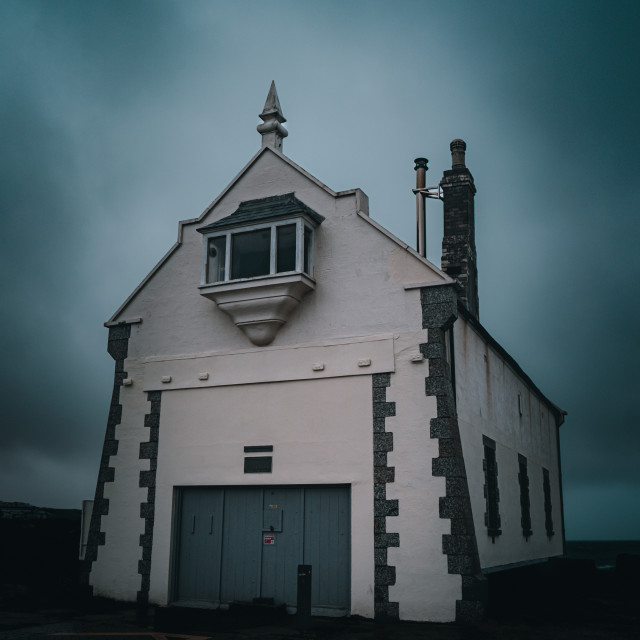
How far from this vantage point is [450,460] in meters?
12.8

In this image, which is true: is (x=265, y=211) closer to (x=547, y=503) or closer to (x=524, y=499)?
(x=524, y=499)

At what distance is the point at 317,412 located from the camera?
553 inches

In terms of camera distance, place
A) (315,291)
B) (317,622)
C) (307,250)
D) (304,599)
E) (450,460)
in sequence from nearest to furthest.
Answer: (304,599) → (317,622) → (450,460) → (315,291) → (307,250)

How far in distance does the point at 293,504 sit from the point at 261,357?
3.06 meters

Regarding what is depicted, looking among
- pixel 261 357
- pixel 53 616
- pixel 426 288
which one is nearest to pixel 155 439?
pixel 261 357

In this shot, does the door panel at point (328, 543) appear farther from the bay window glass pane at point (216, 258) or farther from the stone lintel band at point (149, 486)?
the bay window glass pane at point (216, 258)

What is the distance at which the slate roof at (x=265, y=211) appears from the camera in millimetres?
14703

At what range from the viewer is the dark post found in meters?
11.7

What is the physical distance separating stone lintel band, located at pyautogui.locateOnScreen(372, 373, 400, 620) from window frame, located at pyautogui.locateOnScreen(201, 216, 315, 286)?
2856 mm

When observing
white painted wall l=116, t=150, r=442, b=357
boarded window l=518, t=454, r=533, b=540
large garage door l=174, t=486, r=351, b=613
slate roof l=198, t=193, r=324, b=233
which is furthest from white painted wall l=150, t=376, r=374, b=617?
boarded window l=518, t=454, r=533, b=540

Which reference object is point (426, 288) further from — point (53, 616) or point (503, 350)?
point (53, 616)

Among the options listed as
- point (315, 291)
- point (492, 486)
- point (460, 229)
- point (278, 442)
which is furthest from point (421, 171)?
point (278, 442)

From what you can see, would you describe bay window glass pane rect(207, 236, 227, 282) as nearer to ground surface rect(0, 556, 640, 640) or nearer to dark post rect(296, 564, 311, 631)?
dark post rect(296, 564, 311, 631)

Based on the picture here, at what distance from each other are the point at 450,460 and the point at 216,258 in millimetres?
6771
